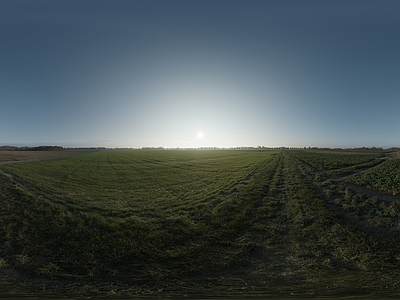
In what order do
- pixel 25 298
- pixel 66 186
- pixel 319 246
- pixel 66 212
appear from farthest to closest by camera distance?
pixel 66 186, pixel 66 212, pixel 319 246, pixel 25 298

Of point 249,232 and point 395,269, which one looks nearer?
point 395,269

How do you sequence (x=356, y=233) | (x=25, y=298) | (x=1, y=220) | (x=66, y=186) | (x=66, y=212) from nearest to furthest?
(x=25, y=298)
(x=356, y=233)
(x=1, y=220)
(x=66, y=212)
(x=66, y=186)

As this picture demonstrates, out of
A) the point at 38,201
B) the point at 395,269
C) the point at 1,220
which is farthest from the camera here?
the point at 38,201

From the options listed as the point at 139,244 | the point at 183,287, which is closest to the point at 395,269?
the point at 183,287

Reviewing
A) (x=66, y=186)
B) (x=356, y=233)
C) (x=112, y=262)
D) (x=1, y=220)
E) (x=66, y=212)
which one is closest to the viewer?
(x=112, y=262)

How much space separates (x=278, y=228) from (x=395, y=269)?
3.47 metres

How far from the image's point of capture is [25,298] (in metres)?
4.50

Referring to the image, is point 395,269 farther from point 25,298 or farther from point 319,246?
point 25,298

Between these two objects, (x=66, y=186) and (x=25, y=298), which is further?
(x=66, y=186)

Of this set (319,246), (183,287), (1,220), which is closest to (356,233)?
(319,246)

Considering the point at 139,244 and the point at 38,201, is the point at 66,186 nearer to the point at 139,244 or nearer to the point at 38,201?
the point at 38,201

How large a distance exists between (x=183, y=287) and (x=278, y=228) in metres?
4.81

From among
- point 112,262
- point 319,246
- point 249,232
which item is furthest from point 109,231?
point 319,246

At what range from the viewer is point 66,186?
1678cm
